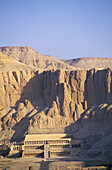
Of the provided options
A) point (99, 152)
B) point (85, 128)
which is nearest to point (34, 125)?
point (85, 128)

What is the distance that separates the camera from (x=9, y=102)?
4796 inches

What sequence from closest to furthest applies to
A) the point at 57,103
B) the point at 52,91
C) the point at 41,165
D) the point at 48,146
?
1. the point at 41,165
2. the point at 48,146
3. the point at 57,103
4. the point at 52,91

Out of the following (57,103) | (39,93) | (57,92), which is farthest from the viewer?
(39,93)

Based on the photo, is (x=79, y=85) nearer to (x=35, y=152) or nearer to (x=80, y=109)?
(x=80, y=109)

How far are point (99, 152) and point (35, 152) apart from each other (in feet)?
54.7

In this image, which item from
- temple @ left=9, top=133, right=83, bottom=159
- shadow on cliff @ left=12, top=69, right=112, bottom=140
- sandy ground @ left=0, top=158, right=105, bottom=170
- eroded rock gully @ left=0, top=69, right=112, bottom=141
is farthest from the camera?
shadow on cliff @ left=12, top=69, right=112, bottom=140

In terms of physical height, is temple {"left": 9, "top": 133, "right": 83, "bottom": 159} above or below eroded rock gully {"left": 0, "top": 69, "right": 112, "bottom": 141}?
below

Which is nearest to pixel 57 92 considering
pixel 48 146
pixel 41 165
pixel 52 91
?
pixel 52 91

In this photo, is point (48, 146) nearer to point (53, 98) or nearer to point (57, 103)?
point (57, 103)

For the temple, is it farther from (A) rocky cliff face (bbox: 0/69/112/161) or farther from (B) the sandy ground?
(B) the sandy ground

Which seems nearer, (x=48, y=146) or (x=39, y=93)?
(x=48, y=146)

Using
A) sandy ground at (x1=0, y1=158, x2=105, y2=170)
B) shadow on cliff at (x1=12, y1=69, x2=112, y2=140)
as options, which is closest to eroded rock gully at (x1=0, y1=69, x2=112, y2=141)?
shadow on cliff at (x1=12, y1=69, x2=112, y2=140)

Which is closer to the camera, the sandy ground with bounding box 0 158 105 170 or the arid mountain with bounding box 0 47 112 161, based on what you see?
the sandy ground with bounding box 0 158 105 170

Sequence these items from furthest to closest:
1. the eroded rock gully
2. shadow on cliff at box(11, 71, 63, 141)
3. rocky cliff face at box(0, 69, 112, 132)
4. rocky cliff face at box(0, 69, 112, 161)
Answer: shadow on cliff at box(11, 71, 63, 141)
rocky cliff face at box(0, 69, 112, 132)
the eroded rock gully
rocky cliff face at box(0, 69, 112, 161)
